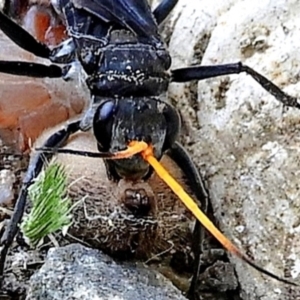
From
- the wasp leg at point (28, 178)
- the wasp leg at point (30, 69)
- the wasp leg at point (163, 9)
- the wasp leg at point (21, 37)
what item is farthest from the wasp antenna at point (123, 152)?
the wasp leg at point (163, 9)

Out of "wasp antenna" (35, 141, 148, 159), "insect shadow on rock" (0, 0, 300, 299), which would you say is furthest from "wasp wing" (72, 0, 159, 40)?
"wasp antenna" (35, 141, 148, 159)

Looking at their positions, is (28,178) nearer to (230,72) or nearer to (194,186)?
(194,186)

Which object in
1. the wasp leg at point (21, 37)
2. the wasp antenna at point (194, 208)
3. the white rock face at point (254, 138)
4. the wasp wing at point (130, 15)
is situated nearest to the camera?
the wasp antenna at point (194, 208)

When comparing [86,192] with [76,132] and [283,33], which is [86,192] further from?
[283,33]

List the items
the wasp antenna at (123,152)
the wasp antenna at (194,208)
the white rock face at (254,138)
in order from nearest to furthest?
1. the wasp antenna at (194,208)
2. the wasp antenna at (123,152)
3. the white rock face at (254,138)

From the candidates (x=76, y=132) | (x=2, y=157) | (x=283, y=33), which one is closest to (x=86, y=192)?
(x=76, y=132)

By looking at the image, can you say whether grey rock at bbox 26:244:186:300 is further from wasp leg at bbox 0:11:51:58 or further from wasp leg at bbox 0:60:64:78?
wasp leg at bbox 0:11:51:58

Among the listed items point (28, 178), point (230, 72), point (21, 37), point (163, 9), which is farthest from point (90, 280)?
point (163, 9)

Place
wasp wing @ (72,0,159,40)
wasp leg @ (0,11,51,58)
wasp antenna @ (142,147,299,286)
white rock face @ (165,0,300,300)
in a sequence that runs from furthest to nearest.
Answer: wasp leg @ (0,11,51,58) < wasp wing @ (72,0,159,40) < white rock face @ (165,0,300,300) < wasp antenna @ (142,147,299,286)

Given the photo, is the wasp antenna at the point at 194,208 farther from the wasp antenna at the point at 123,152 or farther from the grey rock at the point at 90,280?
the grey rock at the point at 90,280
